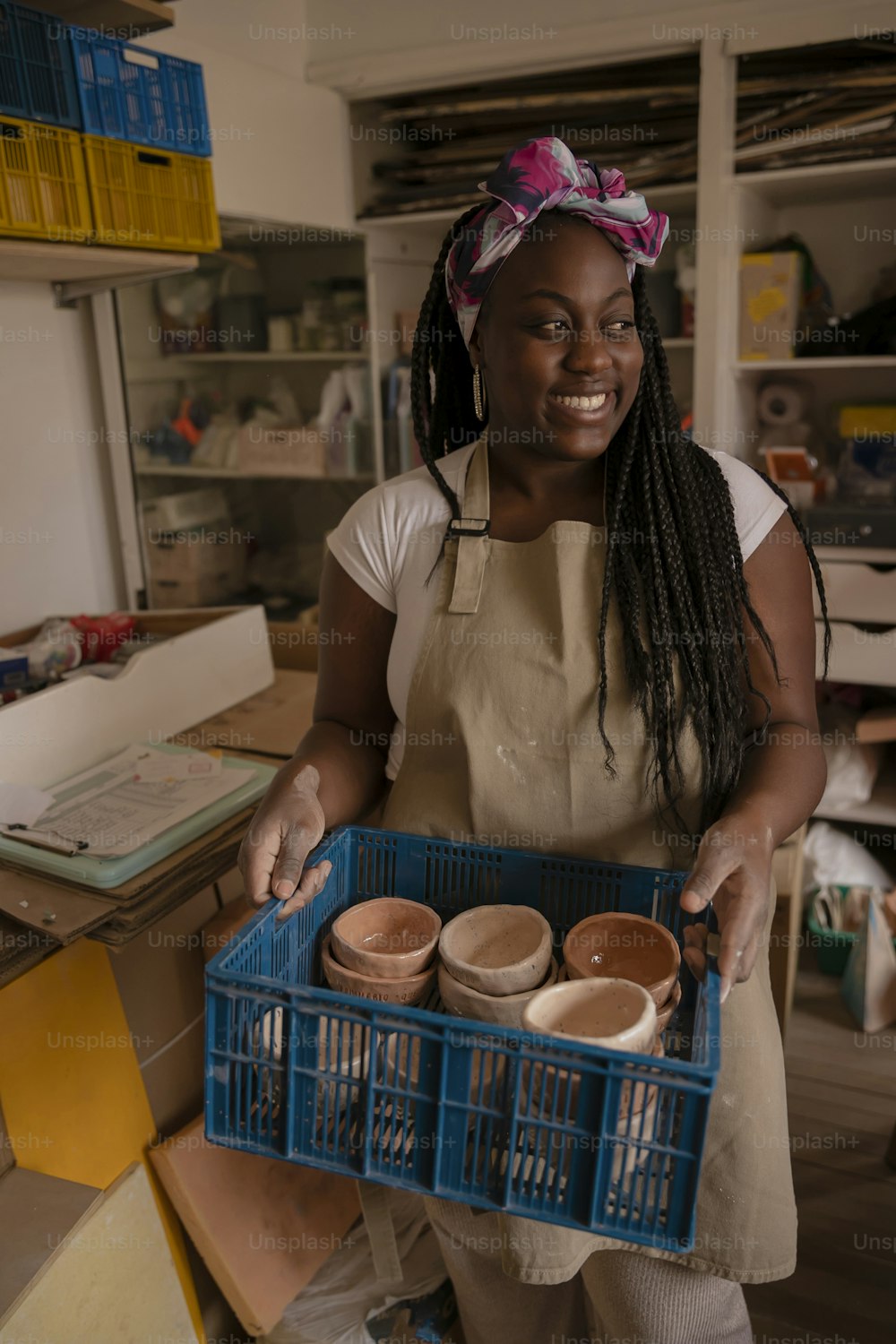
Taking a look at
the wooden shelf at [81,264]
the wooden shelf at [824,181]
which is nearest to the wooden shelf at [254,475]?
the wooden shelf at [81,264]

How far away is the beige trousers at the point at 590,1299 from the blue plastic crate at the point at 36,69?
1.78 metres

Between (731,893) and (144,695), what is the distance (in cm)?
134

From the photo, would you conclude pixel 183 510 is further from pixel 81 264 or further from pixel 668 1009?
pixel 668 1009

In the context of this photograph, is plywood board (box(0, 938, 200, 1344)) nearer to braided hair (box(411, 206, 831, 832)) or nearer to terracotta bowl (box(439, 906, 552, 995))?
terracotta bowl (box(439, 906, 552, 995))

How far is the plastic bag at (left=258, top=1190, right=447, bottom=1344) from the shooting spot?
1718 millimetres

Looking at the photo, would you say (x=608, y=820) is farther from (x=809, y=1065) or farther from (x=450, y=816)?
(x=809, y=1065)

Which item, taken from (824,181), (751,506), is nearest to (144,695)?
(751,506)

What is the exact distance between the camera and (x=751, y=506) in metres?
1.25

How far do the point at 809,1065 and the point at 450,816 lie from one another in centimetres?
154

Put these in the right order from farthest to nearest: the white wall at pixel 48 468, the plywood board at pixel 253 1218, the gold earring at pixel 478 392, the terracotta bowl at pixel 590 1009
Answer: the white wall at pixel 48 468, the plywood board at pixel 253 1218, the gold earring at pixel 478 392, the terracotta bowl at pixel 590 1009

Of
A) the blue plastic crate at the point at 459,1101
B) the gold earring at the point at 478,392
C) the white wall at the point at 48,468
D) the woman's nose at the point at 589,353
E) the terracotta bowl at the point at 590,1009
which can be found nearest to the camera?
the blue plastic crate at the point at 459,1101

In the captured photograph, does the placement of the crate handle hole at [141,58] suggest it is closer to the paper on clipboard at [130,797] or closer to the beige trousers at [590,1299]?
the paper on clipboard at [130,797]

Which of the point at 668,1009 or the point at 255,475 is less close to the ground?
the point at 255,475

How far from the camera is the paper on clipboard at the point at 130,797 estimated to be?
5.25 feet
